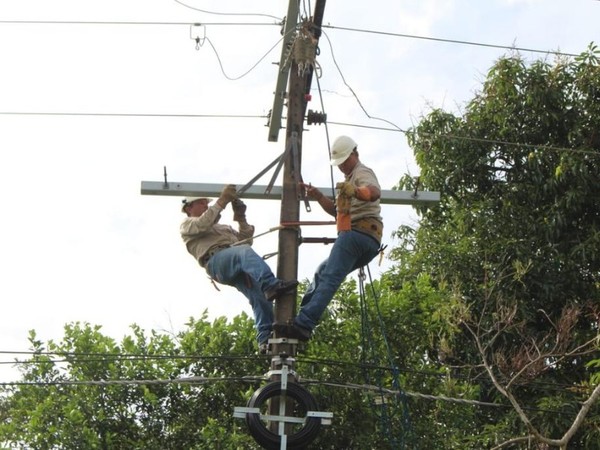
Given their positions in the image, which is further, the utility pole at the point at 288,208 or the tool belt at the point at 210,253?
the tool belt at the point at 210,253

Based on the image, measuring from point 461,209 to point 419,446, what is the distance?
390cm

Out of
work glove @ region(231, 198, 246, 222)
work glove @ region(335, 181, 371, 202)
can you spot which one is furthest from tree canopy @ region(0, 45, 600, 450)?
work glove @ region(335, 181, 371, 202)

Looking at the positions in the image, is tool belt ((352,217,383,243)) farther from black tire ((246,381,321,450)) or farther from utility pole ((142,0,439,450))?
black tire ((246,381,321,450))

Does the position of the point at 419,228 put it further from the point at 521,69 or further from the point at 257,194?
the point at 257,194

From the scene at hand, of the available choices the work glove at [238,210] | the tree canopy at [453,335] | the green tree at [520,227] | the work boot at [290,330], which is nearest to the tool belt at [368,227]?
the work boot at [290,330]

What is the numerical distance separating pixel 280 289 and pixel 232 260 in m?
0.62

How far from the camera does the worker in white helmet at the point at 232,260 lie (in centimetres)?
755

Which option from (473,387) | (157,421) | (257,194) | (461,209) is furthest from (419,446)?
(257,194)

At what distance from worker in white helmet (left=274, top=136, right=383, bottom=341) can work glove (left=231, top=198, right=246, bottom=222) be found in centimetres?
71

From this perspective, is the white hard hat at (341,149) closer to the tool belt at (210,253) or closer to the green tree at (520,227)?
the tool belt at (210,253)

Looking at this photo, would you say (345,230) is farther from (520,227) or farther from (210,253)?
(520,227)

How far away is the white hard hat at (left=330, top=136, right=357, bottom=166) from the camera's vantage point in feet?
25.7

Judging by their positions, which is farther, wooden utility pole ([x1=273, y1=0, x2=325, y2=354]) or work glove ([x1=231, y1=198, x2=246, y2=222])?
work glove ([x1=231, y1=198, x2=246, y2=222])

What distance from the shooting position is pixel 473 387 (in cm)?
1266
